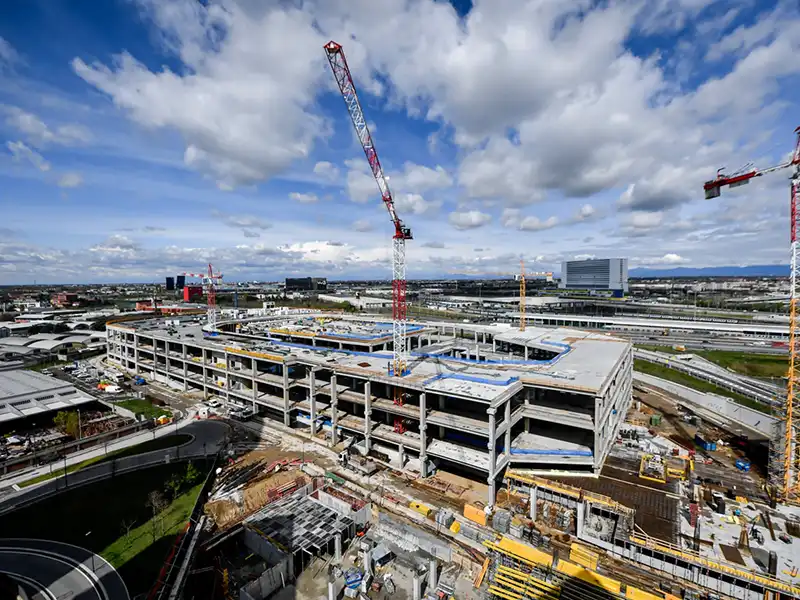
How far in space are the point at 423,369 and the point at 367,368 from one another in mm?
8216

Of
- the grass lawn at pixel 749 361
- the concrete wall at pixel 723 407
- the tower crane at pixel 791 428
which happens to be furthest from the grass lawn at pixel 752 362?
the tower crane at pixel 791 428

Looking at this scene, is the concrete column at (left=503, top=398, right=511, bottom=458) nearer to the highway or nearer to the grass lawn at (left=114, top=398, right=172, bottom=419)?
the highway

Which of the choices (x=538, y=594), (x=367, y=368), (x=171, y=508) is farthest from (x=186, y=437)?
(x=538, y=594)

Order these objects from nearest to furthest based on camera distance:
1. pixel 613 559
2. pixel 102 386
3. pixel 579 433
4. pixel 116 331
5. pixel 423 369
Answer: pixel 613 559, pixel 579 433, pixel 423 369, pixel 102 386, pixel 116 331

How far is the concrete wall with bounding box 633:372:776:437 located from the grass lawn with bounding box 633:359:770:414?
1850 mm

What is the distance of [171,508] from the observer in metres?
40.4

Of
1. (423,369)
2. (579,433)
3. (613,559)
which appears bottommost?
A: (613,559)

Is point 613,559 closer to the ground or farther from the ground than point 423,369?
closer to the ground

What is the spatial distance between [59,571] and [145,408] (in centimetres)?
4262

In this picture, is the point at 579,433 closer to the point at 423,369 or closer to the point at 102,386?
the point at 423,369

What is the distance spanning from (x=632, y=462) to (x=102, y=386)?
97.0 meters

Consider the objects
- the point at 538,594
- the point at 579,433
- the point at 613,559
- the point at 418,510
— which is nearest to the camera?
the point at 538,594

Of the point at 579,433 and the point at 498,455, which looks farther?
the point at 579,433

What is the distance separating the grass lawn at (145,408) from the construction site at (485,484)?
820 centimetres
